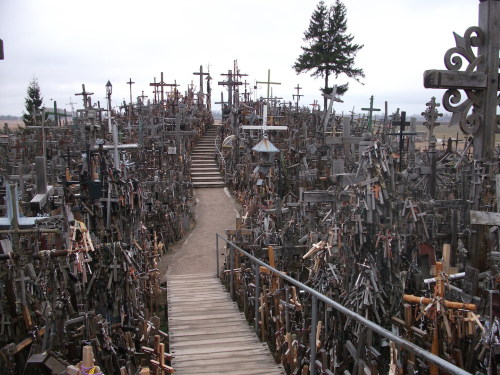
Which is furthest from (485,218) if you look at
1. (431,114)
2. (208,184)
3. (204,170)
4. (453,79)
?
(204,170)

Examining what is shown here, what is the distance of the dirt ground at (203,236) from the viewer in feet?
39.0

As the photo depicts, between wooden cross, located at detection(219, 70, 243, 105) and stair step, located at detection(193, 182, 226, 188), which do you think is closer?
stair step, located at detection(193, 182, 226, 188)

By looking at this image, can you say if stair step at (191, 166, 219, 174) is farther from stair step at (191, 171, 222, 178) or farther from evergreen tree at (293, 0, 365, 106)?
evergreen tree at (293, 0, 365, 106)

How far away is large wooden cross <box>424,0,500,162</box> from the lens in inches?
168

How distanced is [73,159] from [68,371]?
1479 centimetres

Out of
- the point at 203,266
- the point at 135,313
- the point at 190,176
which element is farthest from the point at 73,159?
the point at 135,313

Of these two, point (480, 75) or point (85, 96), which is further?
point (85, 96)

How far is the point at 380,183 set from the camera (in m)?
5.41

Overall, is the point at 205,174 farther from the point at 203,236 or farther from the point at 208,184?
the point at 203,236

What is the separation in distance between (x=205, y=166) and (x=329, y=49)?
13.8 m

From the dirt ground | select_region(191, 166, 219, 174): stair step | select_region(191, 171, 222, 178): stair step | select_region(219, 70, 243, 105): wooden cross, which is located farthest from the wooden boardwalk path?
select_region(219, 70, 243, 105): wooden cross

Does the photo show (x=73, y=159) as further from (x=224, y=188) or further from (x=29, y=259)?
(x=29, y=259)

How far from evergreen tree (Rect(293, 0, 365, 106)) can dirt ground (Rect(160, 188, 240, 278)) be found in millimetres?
14563

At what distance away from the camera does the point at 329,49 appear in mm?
30000
